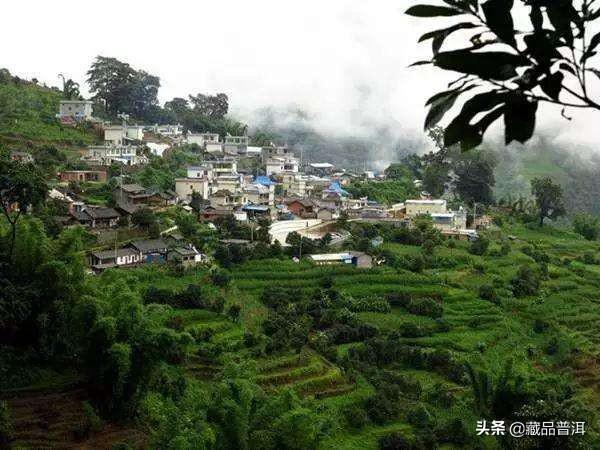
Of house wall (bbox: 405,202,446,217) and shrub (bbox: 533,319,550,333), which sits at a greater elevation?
house wall (bbox: 405,202,446,217)

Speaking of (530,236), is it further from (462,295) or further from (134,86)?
(134,86)

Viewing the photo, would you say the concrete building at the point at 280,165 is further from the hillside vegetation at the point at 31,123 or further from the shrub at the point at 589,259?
the shrub at the point at 589,259

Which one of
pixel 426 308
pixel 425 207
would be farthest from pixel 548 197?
pixel 426 308

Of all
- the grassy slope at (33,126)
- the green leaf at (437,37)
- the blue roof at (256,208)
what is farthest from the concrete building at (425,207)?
the green leaf at (437,37)

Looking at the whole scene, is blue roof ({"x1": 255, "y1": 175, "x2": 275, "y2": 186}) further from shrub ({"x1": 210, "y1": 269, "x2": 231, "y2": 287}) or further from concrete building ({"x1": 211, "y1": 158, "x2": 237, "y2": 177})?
shrub ({"x1": 210, "y1": 269, "x2": 231, "y2": 287})

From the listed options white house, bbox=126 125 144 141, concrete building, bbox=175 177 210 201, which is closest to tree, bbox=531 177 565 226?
concrete building, bbox=175 177 210 201

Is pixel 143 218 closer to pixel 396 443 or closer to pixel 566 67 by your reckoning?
pixel 396 443

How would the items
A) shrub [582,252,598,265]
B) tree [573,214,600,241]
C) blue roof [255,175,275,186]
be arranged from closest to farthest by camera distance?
shrub [582,252,598,265], blue roof [255,175,275,186], tree [573,214,600,241]
